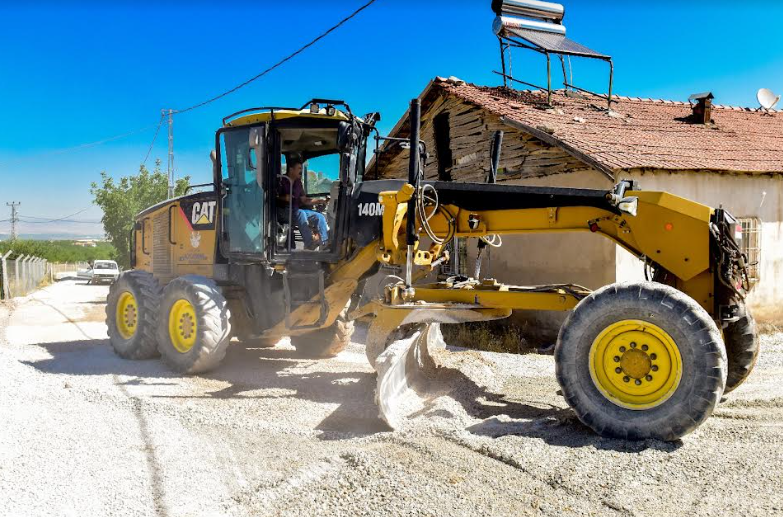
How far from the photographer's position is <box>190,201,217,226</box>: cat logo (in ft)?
30.2

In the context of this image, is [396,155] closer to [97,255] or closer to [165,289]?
[165,289]

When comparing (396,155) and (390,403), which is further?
(396,155)

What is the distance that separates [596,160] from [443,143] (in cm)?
533

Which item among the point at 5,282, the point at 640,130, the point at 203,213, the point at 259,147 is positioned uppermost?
the point at 640,130

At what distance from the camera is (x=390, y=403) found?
19.5ft

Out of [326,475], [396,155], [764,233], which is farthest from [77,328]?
[764,233]

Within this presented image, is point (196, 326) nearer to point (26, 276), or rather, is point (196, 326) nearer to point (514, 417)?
point (514, 417)

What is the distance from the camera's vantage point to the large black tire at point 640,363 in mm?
4859

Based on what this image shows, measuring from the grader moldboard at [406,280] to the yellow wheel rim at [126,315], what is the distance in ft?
0.07

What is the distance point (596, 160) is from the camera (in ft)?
34.9

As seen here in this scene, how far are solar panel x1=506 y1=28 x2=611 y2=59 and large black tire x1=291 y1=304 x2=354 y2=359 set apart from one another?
8179 mm

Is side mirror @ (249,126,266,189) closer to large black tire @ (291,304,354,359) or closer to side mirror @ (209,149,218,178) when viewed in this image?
side mirror @ (209,149,218,178)

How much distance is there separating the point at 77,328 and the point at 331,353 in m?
6.88

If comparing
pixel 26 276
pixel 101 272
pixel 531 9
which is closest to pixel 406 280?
pixel 531 9
